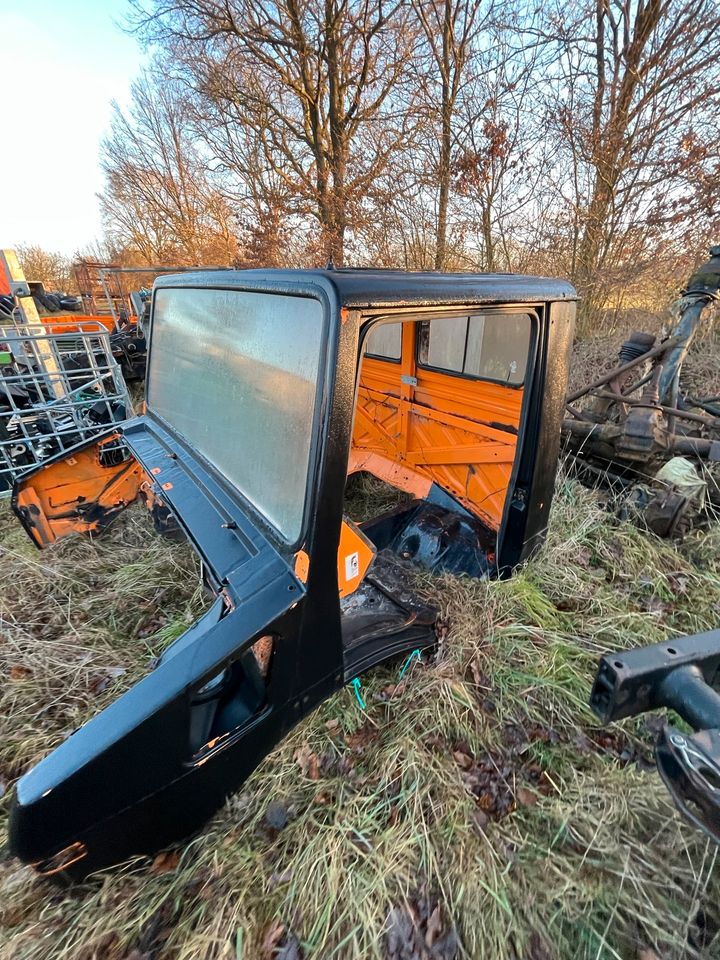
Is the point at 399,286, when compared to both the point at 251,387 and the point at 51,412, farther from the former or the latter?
the point at 51,412

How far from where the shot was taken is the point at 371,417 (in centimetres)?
457

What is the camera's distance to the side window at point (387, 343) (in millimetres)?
4000

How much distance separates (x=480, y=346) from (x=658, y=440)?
61.8 inches

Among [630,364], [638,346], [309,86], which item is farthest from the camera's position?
[309,86]

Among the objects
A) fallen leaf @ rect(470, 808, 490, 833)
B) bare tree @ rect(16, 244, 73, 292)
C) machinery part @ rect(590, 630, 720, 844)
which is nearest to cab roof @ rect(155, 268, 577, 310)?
machinery part @ rect(590, 630, 720, 844)

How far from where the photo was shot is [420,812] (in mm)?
1709

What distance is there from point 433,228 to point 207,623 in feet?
36.0

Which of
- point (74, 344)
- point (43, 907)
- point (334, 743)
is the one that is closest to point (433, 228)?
point (74, 344)

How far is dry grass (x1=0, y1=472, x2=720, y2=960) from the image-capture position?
1416mm

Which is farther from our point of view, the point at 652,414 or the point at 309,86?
the point at 309,86

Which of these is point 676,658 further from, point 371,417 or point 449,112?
point 449,112

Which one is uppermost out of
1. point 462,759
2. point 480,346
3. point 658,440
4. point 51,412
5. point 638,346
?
point 480,346

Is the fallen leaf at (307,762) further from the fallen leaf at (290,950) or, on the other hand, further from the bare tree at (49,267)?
the bare tree at (49,267)

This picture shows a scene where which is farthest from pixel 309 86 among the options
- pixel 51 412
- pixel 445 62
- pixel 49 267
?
pixel 49 267
